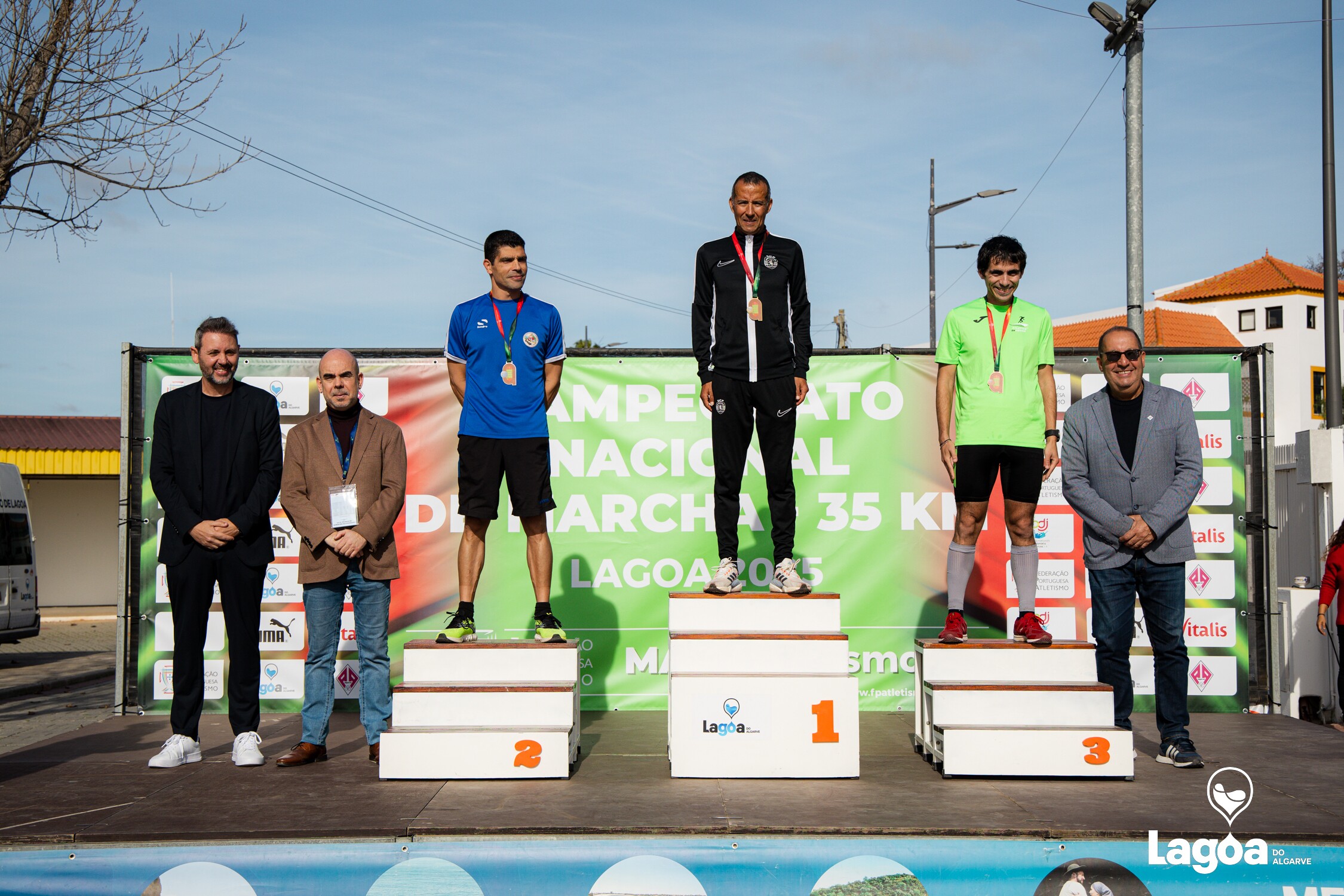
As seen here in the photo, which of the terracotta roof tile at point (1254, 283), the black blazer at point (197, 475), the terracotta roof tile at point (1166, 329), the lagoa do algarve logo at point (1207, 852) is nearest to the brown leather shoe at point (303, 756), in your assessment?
the black blazer at point (197, 475)

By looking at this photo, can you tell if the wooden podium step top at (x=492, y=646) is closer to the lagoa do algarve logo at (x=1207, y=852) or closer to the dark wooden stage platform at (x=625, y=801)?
the dark wooden stage platform at (x=625, y=801)

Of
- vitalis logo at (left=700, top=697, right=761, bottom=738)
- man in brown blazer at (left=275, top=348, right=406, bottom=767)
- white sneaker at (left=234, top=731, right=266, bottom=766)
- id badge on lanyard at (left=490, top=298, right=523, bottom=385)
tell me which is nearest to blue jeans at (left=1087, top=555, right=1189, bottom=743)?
vitalis logo at (left=700, top=697, right=761, bottom=738)

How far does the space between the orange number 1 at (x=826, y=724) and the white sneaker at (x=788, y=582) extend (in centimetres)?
52

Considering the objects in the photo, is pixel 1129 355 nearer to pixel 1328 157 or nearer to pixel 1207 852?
pixel 1207 852

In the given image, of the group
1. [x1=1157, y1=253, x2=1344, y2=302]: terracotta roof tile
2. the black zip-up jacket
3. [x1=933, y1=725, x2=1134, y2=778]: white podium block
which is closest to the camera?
[x1=933, y1=725, x2=1134, y2=778]: white podium block

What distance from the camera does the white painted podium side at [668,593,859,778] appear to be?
4219mm

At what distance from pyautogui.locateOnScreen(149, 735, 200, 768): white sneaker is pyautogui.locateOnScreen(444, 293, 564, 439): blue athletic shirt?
6.21ft

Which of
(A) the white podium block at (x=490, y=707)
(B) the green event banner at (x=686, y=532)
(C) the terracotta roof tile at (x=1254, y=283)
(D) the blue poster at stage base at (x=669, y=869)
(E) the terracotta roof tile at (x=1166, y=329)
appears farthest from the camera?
(C) the terracotta roof tile at (x=1254, y=283)

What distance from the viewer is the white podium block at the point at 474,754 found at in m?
4.20

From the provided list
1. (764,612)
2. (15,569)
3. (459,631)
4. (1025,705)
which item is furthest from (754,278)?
(15,569)

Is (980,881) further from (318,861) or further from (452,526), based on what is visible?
(452,526)

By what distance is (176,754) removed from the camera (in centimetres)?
445

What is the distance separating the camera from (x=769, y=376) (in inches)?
187

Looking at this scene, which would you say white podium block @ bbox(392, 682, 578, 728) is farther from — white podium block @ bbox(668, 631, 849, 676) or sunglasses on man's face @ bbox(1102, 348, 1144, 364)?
sunglasses on man's face @ bbox(1102, 348, 1144, 364)
